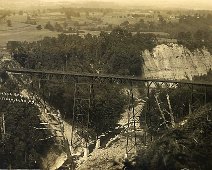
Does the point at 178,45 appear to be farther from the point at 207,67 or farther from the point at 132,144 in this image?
the point at 132,144

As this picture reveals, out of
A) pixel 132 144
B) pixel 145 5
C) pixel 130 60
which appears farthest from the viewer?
pixel 145 5

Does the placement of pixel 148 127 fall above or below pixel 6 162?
above

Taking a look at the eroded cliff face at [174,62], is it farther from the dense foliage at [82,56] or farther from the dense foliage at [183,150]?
the dense foliage at [183,150]

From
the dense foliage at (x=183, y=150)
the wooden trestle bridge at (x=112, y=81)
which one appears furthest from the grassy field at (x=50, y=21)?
the dense foliage at (x=183, y=150)

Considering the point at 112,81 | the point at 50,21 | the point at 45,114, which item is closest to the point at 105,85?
the point at 112,81

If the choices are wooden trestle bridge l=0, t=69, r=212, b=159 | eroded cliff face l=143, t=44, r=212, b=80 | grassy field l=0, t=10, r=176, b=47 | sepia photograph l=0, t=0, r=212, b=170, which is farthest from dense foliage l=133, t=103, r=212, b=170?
grassy field l=0, t=10, r=176, b=47

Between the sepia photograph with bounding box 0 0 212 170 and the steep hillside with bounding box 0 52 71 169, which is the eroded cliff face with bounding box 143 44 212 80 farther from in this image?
the steep hillside with bounding box 0 52 71 169

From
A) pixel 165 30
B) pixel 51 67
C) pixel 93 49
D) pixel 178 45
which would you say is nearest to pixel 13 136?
pixel 51 67
